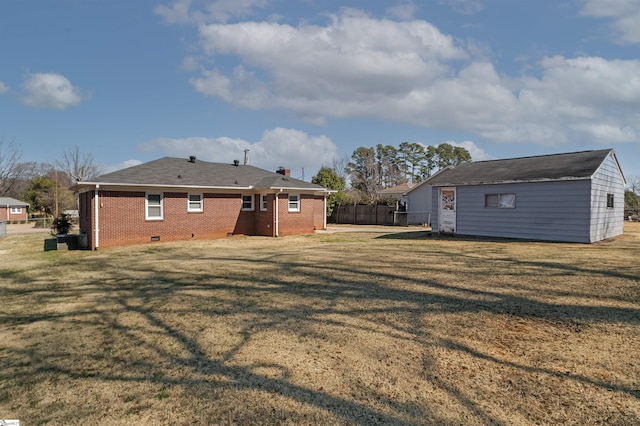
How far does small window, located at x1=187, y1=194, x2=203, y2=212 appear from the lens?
18133 millimetres

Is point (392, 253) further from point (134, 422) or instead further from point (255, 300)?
point (134, 422)

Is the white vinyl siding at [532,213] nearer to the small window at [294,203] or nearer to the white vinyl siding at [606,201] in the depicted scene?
the white vinyl siding at [606,201]

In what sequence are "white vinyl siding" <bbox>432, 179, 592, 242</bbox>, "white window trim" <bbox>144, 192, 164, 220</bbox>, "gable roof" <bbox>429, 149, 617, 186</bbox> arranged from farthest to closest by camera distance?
"white window trim" <bbox>144, 192, 164, 220</bbox>, "gable roof" <bbox>429, 149, 617, 186</bbox>, "white vinyl siding" <bbox>432, 179, 592, 242</bbox>

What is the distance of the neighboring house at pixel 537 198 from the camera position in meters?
14.1

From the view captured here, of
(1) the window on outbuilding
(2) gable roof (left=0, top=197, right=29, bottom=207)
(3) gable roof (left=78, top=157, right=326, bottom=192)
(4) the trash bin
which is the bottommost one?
(4) the trash bin

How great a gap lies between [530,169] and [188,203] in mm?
15228

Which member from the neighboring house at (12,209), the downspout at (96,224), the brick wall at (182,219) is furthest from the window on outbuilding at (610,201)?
the neighboring house at (12,209)

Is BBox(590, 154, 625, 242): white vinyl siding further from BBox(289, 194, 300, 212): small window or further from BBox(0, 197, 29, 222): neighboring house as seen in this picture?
BBox(0, 197, 29, 222): neighboring house

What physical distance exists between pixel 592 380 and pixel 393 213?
87.1ft

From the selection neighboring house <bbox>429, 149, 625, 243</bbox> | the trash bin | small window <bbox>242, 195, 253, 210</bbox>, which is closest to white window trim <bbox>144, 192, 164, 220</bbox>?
the trash bin

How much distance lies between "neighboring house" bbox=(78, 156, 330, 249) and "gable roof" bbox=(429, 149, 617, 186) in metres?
7.70

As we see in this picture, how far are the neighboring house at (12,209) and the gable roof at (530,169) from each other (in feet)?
163

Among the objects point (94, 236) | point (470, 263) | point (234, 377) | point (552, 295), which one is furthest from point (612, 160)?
point (94, 236)

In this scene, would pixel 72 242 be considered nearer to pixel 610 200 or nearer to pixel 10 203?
pixel 610 200
